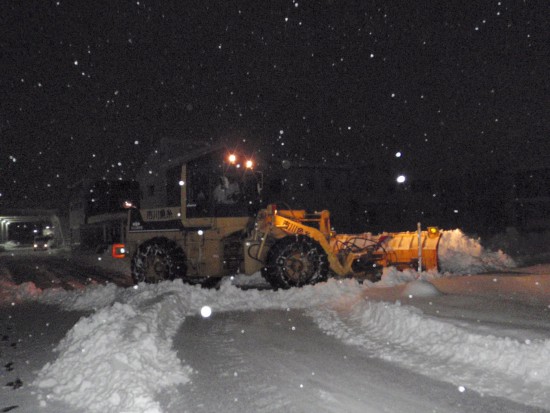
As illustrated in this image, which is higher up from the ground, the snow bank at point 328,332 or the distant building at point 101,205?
the distant building at point 101,205

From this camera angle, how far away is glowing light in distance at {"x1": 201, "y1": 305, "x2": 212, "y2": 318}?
10305mm

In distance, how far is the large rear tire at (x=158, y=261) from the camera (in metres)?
13.9

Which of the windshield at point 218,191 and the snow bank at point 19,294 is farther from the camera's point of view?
the windshield at point 218,191

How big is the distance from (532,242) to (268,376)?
22.3 metres

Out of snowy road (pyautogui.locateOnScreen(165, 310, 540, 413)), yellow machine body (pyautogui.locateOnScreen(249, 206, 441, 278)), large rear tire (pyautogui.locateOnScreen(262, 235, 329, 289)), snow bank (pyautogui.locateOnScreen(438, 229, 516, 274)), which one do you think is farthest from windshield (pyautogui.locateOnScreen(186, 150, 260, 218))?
snow bank (pyautogui.locateOnScreen(438, 229, 516, 274))

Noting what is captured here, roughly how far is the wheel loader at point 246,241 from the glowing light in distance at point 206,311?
7.17 feet

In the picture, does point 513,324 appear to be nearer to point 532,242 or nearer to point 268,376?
point 268,376

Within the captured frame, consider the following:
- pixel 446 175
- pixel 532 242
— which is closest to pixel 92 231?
pixel 446 175

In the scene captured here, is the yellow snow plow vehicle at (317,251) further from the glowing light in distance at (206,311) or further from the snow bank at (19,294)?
the snow bank at (19,294)

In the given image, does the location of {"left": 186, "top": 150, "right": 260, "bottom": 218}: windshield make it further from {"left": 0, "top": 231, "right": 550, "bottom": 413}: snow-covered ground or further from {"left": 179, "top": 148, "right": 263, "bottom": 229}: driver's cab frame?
{"left": 0, "top": 231, "right": 550, "bottom": 413}: snow-covered ground

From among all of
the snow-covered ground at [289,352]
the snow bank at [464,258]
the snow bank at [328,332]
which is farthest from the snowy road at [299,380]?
the snow bank at [464,258]

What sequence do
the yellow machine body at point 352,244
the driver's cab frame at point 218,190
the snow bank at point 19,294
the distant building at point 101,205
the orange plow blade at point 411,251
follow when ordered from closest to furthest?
the yellow machine body at point 352,244, the snow bank at point 19,294, the driver's cab frame at point 218,190, the orange plow blade at point 411,251, the distant building at point 101,205

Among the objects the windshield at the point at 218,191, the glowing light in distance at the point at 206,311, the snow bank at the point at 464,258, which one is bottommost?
the glowing light in distance at the point at 206,311

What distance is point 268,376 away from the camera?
20.6ft
